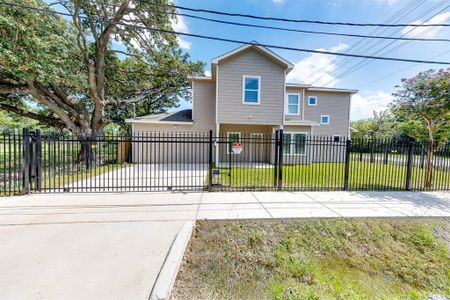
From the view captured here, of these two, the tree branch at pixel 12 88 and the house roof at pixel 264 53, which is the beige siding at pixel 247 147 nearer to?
the house roof at pixel 264 53

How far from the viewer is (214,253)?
3.39 m

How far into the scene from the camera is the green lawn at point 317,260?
2664mm

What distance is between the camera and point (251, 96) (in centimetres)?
1200

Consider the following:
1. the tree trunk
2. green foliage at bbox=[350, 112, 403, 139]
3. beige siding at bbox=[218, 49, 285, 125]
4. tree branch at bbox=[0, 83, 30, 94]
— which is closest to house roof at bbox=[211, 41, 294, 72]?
beige siding at bbox=[218, 49, 285, 125]

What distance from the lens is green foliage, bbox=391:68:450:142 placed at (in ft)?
22.2

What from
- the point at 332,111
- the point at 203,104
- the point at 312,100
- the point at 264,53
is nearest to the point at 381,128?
the point at 332,111

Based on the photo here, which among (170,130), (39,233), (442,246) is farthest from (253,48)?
(39,233)

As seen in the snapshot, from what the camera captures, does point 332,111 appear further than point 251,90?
A: Yes

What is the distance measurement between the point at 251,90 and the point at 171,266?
10.8 m

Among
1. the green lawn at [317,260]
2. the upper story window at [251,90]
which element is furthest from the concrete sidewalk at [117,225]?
the upper story window at [251,90]

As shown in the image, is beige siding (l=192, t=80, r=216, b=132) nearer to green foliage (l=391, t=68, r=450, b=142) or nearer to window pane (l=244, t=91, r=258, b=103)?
window pane (l=244, t=91, r=258, b=103)

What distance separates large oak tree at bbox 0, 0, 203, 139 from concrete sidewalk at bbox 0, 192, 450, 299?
3.31 meters

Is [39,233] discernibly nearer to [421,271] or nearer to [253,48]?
[421,271]

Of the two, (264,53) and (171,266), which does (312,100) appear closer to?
(264,53)
